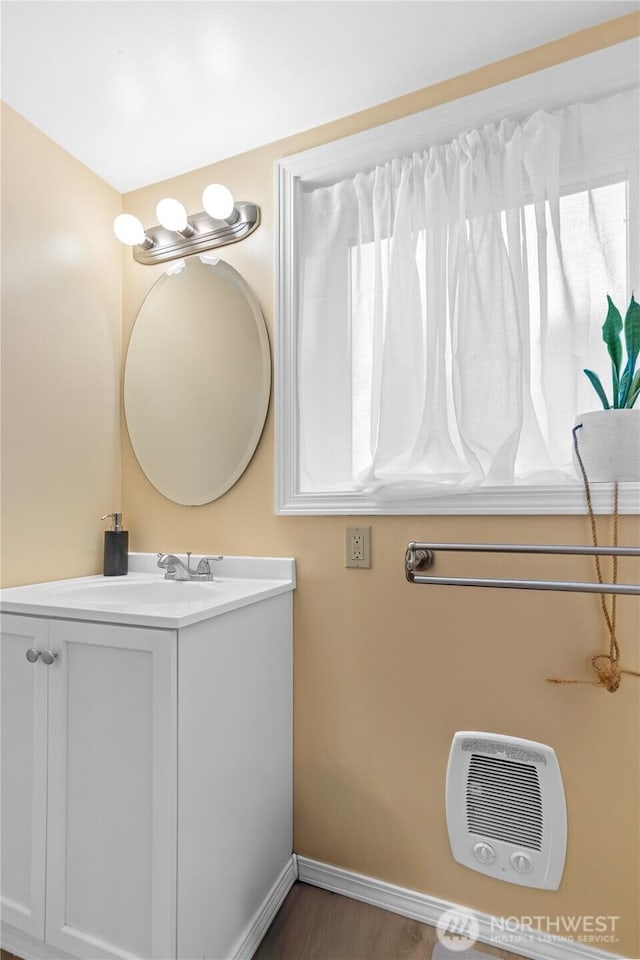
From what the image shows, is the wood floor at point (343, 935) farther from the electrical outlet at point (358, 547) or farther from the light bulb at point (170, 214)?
the light bulb at point (170, 214)

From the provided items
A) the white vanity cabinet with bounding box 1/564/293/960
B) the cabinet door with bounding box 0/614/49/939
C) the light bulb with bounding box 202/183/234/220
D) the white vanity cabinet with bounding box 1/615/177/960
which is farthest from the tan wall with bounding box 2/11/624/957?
the white vanity cabinet with bounding box 1/615/177/960

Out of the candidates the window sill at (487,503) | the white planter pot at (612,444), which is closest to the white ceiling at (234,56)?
the white planter pot at (612,444)

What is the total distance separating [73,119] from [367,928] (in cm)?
249

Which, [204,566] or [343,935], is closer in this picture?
[343,935]

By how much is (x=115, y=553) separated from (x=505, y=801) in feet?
4.58

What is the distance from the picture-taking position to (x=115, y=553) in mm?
1842

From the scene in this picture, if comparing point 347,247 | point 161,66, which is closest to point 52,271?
point 161,66

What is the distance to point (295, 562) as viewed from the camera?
5.42 ft

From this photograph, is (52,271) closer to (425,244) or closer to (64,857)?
(425,244)

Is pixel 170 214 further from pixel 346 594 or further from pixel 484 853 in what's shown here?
pixel 484 853

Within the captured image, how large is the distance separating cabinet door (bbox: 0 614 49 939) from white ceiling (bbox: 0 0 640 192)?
1504 millimetres

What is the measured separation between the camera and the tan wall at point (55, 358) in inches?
63.9

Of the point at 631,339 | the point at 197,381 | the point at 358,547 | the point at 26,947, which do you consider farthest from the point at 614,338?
the point at 26,947

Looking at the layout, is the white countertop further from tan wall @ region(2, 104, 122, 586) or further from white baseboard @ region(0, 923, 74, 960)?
white baseboard @ region(0, 923, 74, 960)
